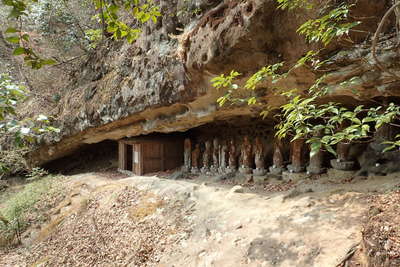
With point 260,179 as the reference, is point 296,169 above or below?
above

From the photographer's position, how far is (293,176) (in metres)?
5.73

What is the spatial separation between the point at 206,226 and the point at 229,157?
147 inches

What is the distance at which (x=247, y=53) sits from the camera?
4.46m

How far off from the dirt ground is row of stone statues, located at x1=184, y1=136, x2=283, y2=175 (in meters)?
0.78

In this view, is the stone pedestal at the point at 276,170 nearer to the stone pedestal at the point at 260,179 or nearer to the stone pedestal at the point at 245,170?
the stone pedestal at the point at 260,179

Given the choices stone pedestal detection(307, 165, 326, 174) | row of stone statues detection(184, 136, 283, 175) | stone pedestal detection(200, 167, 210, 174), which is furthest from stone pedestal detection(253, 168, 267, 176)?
stone pedestal detection(200, 167, 210, 174)

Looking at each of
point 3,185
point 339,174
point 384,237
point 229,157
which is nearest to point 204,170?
point 229,157

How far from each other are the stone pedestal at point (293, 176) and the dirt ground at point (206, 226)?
22 cm

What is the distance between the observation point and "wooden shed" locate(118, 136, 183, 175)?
945 cm

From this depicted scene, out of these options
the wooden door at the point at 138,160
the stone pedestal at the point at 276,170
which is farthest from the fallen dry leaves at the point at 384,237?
the wooden door at the point at 138,160

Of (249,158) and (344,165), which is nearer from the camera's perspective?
(344,165)

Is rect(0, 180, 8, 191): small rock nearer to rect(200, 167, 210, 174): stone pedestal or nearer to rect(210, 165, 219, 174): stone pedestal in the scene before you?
rect(200, 167, 210, 174): stone pedestal

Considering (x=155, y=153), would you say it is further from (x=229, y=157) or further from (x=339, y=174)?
(x=339, y=174)

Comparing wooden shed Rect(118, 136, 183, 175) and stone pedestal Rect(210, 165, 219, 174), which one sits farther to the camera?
wooden shed Rect(118, 136, 183, 175)
